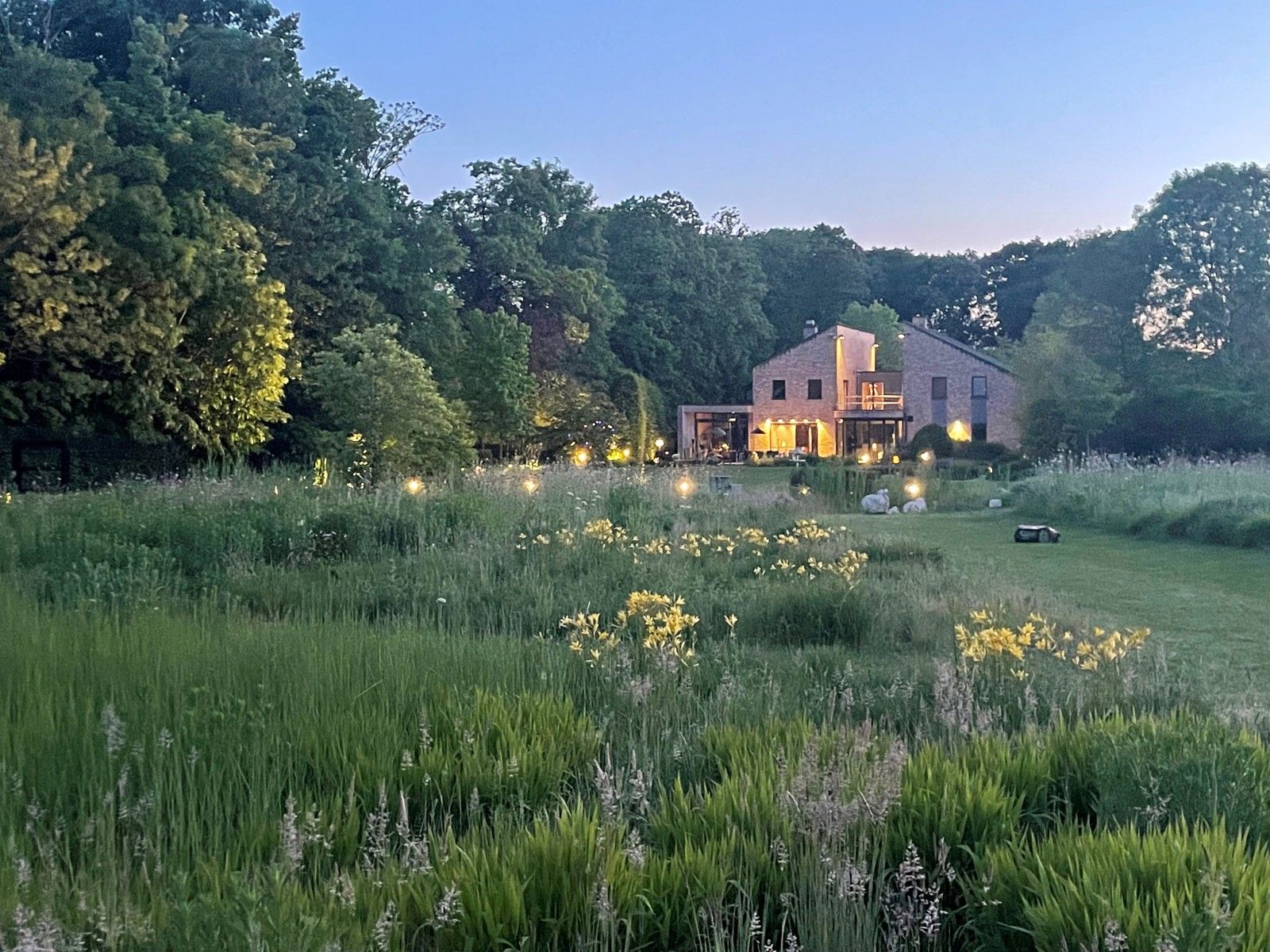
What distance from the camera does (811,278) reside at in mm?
63531

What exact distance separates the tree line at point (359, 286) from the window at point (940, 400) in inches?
178

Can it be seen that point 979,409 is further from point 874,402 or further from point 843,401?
point 843,401

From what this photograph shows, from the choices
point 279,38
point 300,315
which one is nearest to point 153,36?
point 279,38

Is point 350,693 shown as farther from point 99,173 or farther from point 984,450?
point 984,450

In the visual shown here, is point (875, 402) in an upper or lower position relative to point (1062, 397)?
upper

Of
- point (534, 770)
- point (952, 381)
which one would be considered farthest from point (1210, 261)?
point (534, 770)

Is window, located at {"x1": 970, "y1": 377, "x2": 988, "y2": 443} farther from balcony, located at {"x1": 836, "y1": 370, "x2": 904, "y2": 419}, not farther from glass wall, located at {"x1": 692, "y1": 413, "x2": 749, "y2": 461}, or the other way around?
glass wall, located at {"x1": 692, "y1": 413, "x2": 749, "y2": 461}

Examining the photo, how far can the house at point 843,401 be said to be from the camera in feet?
147

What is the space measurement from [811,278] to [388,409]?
1895 inches

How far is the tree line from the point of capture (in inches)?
742

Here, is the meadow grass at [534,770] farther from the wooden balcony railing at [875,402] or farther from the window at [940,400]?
the wooden balcony railing at [875,402]

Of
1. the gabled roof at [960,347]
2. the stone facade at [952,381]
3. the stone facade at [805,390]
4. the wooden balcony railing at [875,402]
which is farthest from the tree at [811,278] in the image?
the stone facade at [952,381]

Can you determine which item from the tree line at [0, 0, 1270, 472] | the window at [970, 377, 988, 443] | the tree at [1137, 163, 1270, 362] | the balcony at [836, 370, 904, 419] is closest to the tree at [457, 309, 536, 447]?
the tree line at [0, 0, 1270, 472]

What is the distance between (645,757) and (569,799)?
281mm
